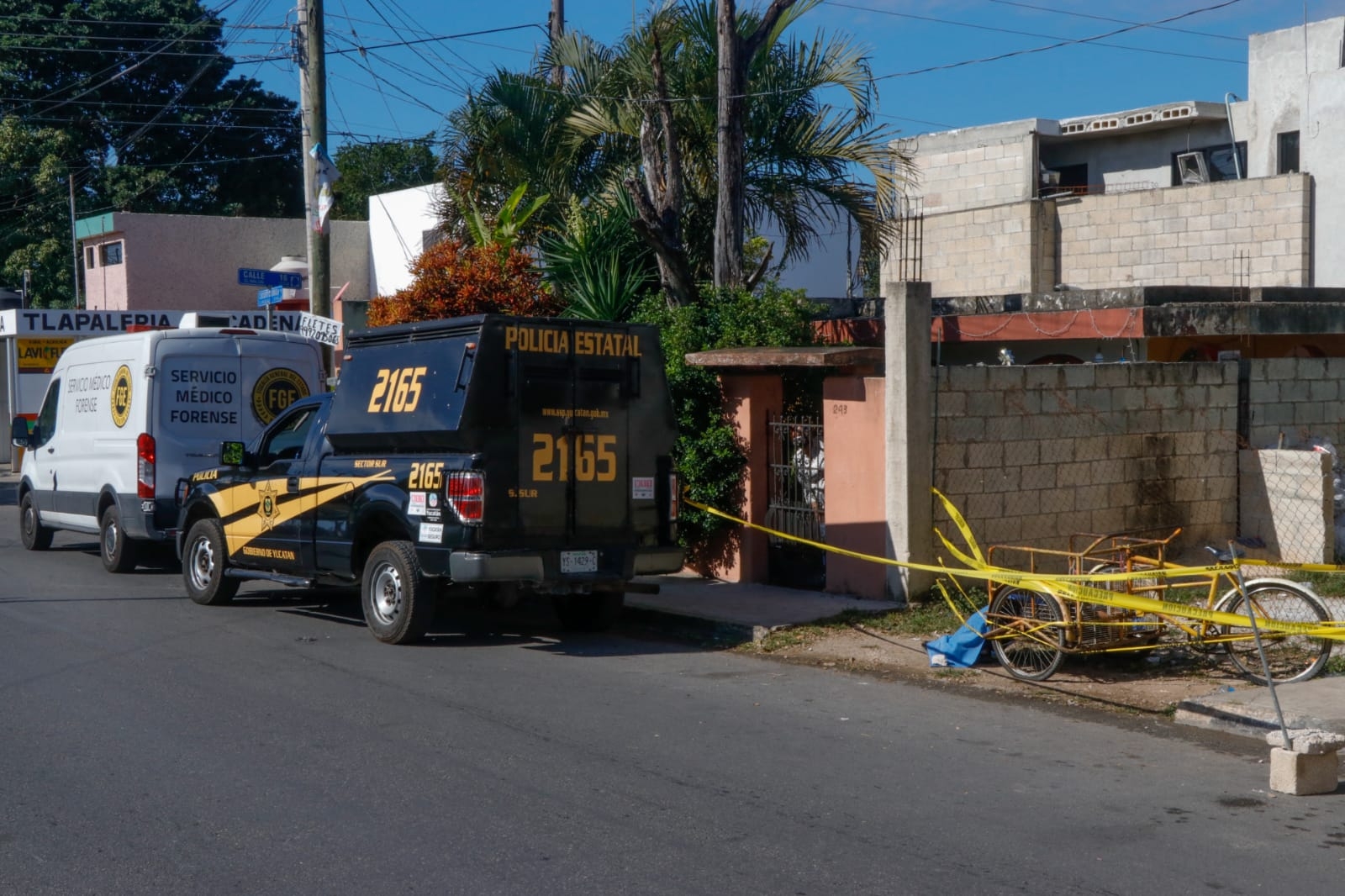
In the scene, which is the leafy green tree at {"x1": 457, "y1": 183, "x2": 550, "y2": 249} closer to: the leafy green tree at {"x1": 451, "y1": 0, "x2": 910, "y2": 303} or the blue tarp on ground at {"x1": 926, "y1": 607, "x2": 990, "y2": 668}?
the leafy green tree at {"x1": 451, "y1": 0, "x2": 910, "y2": 303}

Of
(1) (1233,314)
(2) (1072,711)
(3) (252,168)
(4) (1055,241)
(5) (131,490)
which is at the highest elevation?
(3) (252,168)

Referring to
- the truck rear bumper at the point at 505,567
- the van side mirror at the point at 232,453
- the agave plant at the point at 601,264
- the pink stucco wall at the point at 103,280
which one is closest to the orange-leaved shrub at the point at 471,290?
the agave plant at the point at 601,264

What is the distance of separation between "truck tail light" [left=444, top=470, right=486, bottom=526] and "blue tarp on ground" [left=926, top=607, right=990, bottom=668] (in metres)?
3.40

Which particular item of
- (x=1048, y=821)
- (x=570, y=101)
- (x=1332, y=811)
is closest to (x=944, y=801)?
(x=1048, y=821)

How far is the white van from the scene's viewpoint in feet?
44.4

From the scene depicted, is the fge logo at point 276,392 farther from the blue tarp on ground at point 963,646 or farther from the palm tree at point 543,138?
the blue tarp on ground at point 963,646

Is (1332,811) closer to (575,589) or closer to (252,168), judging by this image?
(575,589)

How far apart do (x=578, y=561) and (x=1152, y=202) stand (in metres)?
16.0

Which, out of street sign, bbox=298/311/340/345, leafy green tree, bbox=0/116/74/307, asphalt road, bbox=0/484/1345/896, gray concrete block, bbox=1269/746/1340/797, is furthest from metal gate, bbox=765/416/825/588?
leafy green tree, bbox=0/116/74/307

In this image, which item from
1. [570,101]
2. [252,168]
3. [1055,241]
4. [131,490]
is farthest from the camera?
[252,168]

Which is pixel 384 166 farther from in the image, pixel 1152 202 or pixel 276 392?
pixel 276 392

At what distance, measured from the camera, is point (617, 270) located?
15758 millimetres

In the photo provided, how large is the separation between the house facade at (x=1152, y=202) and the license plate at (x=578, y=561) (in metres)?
8.38

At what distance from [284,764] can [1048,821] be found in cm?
374
